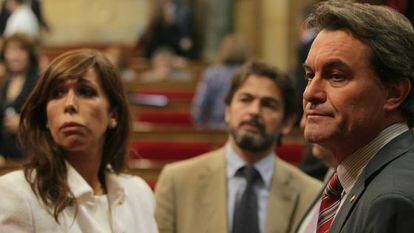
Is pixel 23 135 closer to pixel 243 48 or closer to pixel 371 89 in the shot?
pixel 371 89

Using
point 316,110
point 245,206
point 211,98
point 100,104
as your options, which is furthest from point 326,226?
point 211,98

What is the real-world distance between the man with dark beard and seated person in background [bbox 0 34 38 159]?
2.17 meters

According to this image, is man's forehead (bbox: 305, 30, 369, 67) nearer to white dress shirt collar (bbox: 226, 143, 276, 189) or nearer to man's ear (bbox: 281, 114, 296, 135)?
white dress shirt collar (bbox: 226, 143, 276, 189)

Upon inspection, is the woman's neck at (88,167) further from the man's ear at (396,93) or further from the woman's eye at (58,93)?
the man's ear at (396,93)

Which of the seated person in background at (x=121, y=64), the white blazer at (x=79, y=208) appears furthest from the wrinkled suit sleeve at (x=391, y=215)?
the seated person in background at (x=121, y=64)

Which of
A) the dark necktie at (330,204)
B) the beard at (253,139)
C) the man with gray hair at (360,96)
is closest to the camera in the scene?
the man with gray hair at (360,96)

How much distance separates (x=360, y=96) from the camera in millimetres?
2027

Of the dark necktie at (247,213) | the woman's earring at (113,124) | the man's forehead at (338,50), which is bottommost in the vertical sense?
the dark necktie at (247,213)

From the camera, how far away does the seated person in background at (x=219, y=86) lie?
A: 7414 mm

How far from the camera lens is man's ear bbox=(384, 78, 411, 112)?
2.06 m

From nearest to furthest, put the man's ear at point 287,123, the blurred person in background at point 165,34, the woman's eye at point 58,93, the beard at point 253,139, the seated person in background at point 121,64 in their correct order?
the woman's eye at point 58,93 → the beard at point 253,139 → the man's ear at point 287,123 → the seated person in background at point 121,64 → the blurred person in background at point 165,34

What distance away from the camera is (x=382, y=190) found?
1.86 metres

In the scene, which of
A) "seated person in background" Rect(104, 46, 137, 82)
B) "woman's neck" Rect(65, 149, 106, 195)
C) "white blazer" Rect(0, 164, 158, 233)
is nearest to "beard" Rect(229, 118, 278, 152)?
"white blazer" Rect(0, 164, 158, 233)

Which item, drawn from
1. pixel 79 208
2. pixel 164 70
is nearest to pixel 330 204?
pixel 79 208
